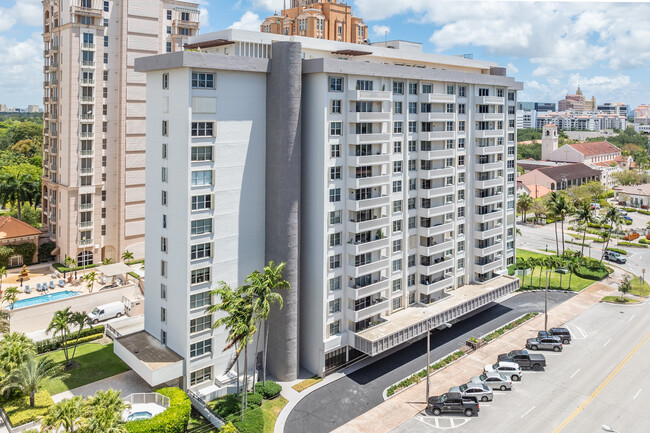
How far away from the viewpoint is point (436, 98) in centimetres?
6562

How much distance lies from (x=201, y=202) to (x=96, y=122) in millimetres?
50667

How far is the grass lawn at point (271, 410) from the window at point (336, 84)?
33.1 metres

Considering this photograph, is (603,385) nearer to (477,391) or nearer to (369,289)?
(477,391)

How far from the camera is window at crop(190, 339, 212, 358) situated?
50406mm

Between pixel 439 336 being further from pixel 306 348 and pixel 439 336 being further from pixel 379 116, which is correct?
pixel 379 116

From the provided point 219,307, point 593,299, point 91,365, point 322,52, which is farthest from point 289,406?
point 593,299

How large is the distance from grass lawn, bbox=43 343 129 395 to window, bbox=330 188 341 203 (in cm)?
3036

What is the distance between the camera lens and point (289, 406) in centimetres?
5062

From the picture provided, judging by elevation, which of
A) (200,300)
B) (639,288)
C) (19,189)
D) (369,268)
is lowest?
(639,288)

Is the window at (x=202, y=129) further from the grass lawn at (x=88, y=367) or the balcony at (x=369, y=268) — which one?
the grass lawn at (x=88, y=367)

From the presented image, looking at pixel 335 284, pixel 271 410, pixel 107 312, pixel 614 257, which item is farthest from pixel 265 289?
pixel 614 257

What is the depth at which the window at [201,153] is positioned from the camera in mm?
48750

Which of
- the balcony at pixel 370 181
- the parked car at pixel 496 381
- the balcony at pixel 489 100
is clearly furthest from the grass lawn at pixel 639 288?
the balcony at pixel 370 181

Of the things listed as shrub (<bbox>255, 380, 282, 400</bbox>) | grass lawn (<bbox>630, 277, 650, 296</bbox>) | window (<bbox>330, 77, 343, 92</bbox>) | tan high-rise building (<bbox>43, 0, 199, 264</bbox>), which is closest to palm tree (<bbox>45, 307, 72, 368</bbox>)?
shrub (<bbox>255, 380, 282, 400</bbox>)
